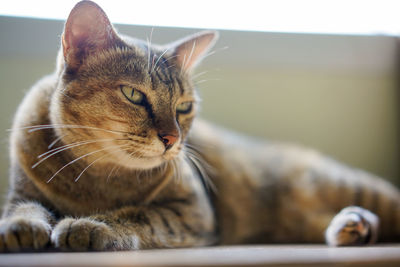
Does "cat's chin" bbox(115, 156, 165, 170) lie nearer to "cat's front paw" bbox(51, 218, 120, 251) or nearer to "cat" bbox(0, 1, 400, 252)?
"cat" bbox(0, 1, 400, 252)

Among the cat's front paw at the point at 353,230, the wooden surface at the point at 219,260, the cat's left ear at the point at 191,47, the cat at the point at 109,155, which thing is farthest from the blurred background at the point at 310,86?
the wooden surface at the point at 219,260

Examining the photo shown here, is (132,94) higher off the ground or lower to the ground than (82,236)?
higher

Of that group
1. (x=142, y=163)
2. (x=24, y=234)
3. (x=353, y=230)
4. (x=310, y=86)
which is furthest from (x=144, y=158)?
(x=310, y=86)

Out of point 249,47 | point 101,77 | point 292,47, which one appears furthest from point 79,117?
point 292,47

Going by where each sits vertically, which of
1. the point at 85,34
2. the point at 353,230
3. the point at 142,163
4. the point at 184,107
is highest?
the point at 85,34

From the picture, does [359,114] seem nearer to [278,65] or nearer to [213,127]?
[278,65]

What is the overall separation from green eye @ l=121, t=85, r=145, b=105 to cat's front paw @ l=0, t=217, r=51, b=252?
39 centimetres

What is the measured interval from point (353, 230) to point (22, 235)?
96cm

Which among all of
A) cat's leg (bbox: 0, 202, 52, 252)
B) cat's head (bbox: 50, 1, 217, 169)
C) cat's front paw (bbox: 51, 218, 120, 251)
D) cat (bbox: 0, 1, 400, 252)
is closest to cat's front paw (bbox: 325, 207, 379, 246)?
cat (bbox: 0, 1, 400, 252)

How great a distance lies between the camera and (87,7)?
1.00 metres

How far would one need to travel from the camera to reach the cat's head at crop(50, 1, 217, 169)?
40.4 inches

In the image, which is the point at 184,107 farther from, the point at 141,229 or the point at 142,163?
the point at 141,229

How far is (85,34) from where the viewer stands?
105cm

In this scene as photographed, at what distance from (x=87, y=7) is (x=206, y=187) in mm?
792
